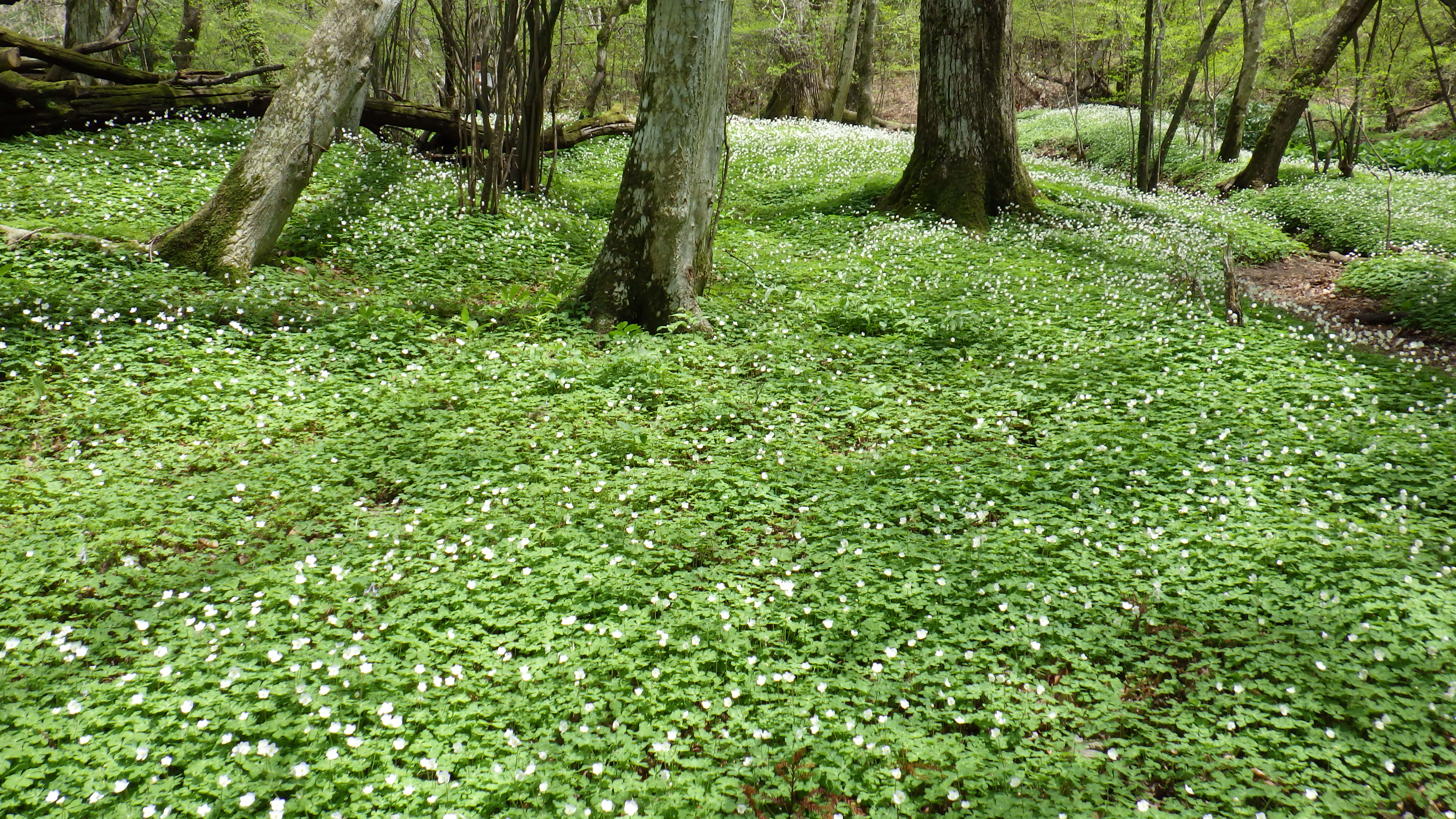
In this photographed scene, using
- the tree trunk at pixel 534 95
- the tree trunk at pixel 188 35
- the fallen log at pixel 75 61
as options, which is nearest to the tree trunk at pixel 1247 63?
the tree trunk at pixel 534 95

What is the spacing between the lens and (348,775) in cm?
286

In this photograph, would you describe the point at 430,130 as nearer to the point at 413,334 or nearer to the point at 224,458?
the point at 413,334

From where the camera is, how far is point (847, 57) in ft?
82.0

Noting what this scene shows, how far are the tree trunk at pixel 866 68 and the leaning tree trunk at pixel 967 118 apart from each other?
47.5 ft

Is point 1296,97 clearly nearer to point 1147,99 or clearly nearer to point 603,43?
point 1147,99

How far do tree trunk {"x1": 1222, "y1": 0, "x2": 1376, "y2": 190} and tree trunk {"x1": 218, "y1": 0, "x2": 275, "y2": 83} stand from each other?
72.5 ft

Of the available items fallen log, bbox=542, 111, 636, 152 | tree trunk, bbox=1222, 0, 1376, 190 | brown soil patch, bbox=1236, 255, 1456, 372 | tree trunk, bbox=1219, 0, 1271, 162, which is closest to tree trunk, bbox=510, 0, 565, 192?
fallen log, bbox=542, 111, 636, 152

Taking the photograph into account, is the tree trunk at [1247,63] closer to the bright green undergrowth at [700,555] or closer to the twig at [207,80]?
the bright green undergrowth at [700,555]

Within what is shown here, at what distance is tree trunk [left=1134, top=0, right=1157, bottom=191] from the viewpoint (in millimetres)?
13242

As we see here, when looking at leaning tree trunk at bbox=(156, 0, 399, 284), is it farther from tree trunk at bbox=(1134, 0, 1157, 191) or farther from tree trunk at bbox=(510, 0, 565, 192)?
tree trunk at bbox=(1134, 0, 1157, 191)

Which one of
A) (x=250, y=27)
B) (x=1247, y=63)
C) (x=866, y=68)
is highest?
(x=866, y=68)

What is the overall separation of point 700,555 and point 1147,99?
1378 centimetres

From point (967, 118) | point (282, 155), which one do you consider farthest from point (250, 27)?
point (967, 118)

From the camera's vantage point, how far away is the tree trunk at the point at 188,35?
18.8m
